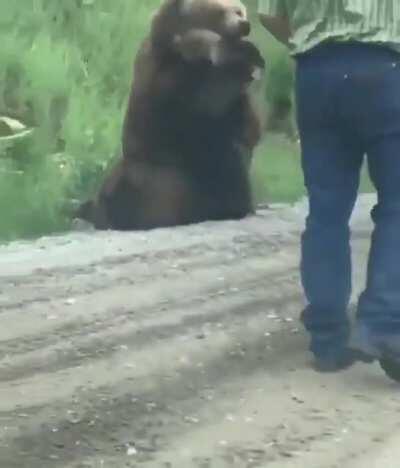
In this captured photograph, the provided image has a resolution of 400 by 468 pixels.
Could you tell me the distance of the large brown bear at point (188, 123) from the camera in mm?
4102

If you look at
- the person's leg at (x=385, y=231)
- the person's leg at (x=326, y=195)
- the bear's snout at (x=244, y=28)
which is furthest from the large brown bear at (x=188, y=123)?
the person's leg at (x=385, y=231)

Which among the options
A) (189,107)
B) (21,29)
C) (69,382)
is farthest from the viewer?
(189,107)

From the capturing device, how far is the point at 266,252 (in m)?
4.06

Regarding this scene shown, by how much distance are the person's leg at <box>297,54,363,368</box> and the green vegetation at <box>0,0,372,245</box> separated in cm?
87

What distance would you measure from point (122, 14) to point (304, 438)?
5.58ft

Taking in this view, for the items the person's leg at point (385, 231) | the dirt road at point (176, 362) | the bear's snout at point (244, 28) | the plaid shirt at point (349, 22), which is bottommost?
the dirt road at point (176, 362)

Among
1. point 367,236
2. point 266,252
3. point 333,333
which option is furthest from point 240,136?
point 333,333

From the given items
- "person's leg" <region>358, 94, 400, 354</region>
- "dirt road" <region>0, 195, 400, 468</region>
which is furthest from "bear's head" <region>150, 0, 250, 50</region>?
"person's leg" <region>358, 94, 400, 354</region>

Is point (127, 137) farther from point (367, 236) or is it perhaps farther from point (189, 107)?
point (367, 236)

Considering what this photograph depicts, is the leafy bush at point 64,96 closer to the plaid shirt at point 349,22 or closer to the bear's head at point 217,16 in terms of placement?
the bear's head at point 217,16

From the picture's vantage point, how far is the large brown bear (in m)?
4.10

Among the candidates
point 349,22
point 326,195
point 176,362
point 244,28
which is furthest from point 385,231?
point 244,28

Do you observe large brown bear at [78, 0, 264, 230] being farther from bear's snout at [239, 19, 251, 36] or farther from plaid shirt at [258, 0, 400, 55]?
plaid shirt at [258, 0, 400, 55]

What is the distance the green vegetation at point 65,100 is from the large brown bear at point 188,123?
2.5 inches
